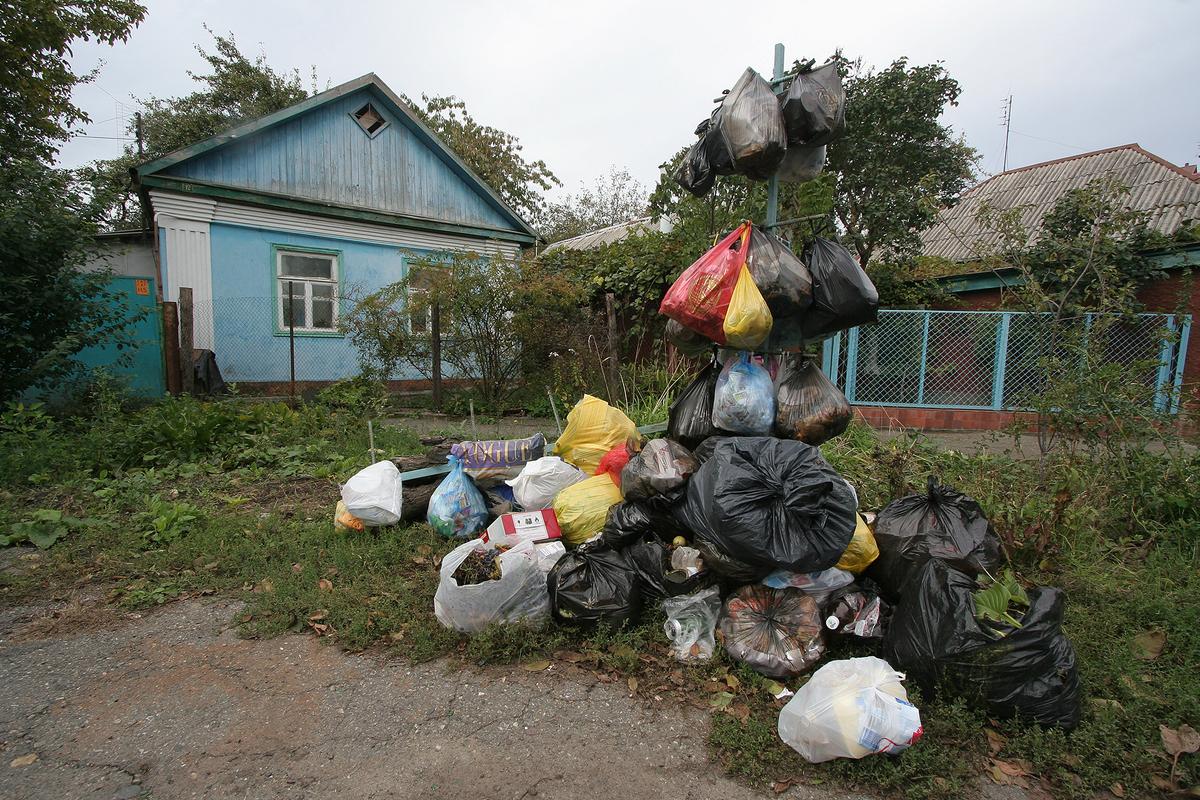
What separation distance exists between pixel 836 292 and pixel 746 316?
0.52m

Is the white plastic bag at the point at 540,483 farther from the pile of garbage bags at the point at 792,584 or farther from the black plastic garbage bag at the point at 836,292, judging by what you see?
the black plastic garbage bag at the point at 836,292

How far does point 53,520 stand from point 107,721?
2.45 meters

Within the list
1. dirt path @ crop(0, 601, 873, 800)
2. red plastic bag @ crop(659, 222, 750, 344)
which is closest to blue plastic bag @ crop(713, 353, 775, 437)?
red plastic bag @ crop(659, 222, 750, 344)

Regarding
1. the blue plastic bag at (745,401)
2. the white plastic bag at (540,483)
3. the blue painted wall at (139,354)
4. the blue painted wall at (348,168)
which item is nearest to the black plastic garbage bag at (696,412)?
the blue plastic bag at (745,401)

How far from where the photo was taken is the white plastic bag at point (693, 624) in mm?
2484

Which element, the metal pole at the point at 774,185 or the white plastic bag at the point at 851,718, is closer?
the white plastic bag at the point at 851,718

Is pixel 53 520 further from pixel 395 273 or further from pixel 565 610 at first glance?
pixel 395 273

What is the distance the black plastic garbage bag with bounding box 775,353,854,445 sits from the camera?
293 centimetres

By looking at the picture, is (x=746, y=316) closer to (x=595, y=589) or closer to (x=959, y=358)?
(x=595, y=589)

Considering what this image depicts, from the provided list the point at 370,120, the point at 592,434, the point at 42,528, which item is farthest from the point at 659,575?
the point at 370,120

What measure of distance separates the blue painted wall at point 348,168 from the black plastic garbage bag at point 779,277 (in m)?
9.38

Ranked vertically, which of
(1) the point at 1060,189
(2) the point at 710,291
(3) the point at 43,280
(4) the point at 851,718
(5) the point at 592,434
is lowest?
(4) the point at 851,718

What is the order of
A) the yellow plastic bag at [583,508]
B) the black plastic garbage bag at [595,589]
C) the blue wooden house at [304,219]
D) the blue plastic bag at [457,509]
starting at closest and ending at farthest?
the black plastic garbage bag at [595,589] → the yellow plastic bag at [583,508] → the blue plastic bag at [457,509] → the blue wooden house at [304,219]

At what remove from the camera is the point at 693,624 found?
2539 mm
